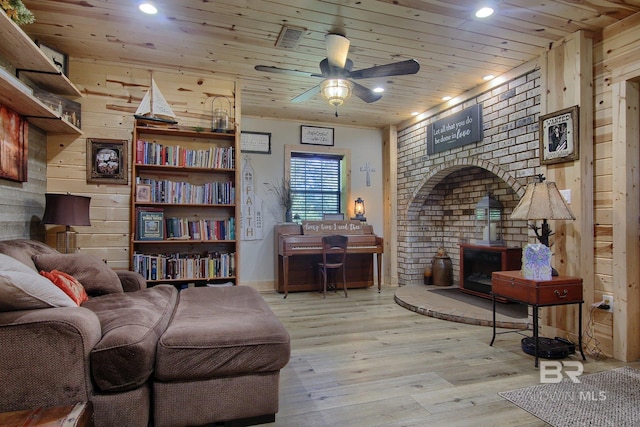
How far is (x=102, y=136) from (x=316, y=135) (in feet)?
9.77

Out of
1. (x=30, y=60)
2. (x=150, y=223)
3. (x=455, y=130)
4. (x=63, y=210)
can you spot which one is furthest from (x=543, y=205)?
(x=30, y=60)

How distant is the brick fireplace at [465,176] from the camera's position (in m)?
3.44

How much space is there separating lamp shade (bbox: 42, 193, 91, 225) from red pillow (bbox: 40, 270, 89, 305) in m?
0.59

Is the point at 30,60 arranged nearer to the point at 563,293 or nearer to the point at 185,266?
the point at 185,266

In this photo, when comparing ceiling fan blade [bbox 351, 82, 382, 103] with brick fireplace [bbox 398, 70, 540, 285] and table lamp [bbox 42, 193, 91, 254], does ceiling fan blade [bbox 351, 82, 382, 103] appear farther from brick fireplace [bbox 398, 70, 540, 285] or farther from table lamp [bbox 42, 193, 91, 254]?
table lamp [bbox 42, 193, 91, 254]

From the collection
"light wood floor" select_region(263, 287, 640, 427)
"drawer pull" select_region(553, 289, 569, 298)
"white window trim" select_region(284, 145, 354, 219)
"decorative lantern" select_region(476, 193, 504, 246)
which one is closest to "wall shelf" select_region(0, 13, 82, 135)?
"light wood floor" select_region(263, 287, 640, 427)

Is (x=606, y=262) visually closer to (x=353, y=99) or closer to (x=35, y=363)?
(x=353, y=99)

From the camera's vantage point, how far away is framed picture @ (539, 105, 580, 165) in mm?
2838

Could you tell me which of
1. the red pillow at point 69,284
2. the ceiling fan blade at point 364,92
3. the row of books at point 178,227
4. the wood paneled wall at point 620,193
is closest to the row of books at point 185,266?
the row of books at point 178,227

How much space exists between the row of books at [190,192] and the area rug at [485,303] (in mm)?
3006

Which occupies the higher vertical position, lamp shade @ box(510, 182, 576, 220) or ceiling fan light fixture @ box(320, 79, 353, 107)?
ceiling fan light fixture @ box(320, 79, 353, 107)

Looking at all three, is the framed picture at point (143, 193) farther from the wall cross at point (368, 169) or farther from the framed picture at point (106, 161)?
the wall cross at point (368, 169)

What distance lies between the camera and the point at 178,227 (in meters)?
3.64

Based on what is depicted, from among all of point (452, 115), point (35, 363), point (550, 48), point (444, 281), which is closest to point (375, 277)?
point (444, 281)
